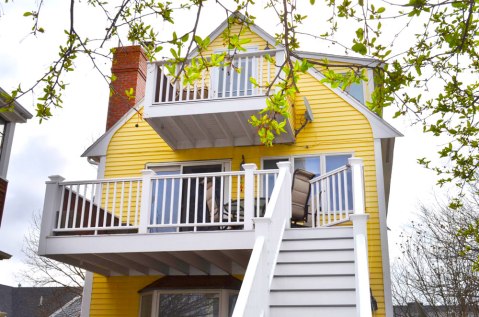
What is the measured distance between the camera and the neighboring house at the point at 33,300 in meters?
26.4

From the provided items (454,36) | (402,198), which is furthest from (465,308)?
(454,36)

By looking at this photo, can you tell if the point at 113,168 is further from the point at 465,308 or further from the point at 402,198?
the point at 402,198

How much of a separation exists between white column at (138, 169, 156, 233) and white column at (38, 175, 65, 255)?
4.75 ft

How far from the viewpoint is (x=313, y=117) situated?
11.5 m

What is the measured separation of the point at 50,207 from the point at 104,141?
3.64m

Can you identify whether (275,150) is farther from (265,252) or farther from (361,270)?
(361,270)

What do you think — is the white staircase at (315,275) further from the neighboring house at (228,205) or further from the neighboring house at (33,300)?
the neighboring house at (33,300)

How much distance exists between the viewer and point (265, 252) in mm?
6312

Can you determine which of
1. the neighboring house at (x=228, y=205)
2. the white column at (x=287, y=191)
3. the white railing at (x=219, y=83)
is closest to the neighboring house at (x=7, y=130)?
the neighboring house at (x=228, y=205)

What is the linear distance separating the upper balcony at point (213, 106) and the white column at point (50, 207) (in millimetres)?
2423

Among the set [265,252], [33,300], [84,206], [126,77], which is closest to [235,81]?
[126,77]

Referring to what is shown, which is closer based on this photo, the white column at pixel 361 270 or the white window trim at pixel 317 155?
the white column at pixel 361 270

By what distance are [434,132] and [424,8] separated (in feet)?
7.39

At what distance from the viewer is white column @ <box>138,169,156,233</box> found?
28.2 feet
